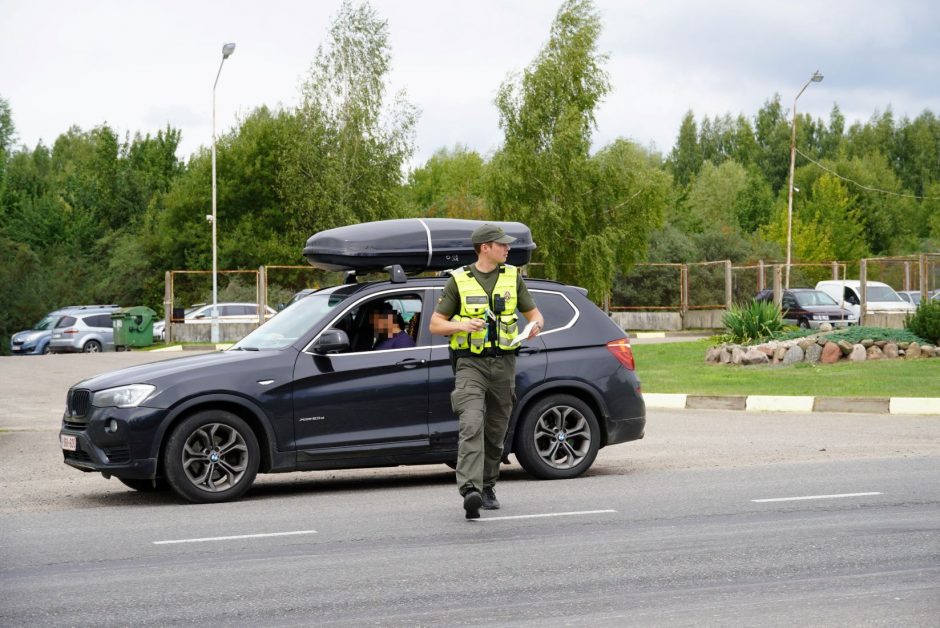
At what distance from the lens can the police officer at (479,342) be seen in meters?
8.14

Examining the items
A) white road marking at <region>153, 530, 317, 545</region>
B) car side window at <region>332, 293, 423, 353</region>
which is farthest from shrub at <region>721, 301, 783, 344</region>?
white road marking at <region>153, 530, 317, 545</region>

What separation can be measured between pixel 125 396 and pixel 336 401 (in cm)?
154

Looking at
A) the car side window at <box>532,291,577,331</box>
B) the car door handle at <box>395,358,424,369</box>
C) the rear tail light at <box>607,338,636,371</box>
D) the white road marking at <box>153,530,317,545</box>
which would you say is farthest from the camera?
the rear tail light at <box>607,338,636,371</box>

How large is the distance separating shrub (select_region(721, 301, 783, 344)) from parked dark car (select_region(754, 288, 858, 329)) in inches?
601

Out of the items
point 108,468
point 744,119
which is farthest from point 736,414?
point 744,119

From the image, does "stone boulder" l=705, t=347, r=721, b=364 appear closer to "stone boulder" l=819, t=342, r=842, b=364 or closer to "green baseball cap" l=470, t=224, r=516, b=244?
"stone boulder" l=819, t=342, r=842, b=364

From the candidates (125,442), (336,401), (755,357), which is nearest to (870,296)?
(755,357)

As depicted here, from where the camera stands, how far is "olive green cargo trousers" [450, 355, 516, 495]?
815 centimetres

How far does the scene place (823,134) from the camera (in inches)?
4296

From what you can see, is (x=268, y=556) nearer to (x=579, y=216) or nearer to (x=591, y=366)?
(x=591, y=366)

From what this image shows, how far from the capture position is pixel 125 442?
29.5 ft

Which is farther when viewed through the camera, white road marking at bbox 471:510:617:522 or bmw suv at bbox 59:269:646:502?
bmw suv at bbox 59:269:646:502

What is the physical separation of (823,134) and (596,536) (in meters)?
107

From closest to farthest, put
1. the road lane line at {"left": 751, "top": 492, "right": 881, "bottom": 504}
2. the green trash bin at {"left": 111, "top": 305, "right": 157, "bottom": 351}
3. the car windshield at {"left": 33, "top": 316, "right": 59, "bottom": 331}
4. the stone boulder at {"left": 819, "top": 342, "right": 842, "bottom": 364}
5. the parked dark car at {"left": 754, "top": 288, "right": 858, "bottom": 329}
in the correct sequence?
the road lane line at {"left": 751, "top": 492, "right": 881, "bottom": 504} < the stone boulder at {"left": 819, "top": 342, "right": 842, "bottom": 364} < the green trash bin at {"left": 111, "top": 305, "right": 157, "bottom": 351} < the parked dark car at {"left": 754, "top": 288, "right": 858, "bottom": 329} < the car windshield at {"left": 33, "top": 316, "right": 59, "bottom": 331}
